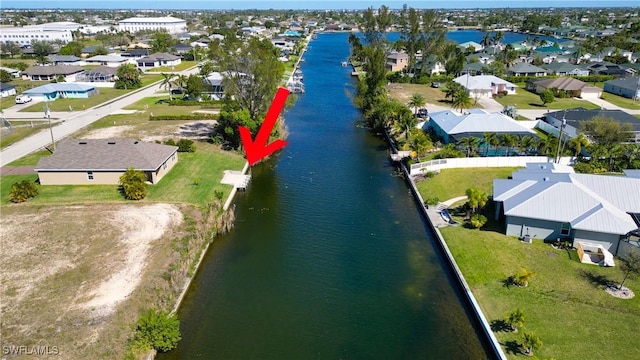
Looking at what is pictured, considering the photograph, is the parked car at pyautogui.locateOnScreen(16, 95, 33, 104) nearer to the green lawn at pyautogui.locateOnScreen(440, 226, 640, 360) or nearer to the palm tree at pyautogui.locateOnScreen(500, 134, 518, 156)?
the green lawn at pyautogui.locateOnScreen(440, 226, 640, 360)

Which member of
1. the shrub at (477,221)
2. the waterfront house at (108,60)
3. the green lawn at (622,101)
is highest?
the waterfront house at (108,60)

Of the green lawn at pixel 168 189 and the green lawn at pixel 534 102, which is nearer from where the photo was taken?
the green lawn at pixel 168 189

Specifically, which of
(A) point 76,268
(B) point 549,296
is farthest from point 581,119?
(A) point 76,268

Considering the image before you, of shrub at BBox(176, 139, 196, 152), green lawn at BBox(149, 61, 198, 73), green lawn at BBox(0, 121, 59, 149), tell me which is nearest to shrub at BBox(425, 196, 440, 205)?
shrub at BBox(176, 139, 196, 152)

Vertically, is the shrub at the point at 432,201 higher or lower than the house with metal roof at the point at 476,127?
lower

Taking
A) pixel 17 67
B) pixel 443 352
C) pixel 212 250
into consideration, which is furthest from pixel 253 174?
pixel 17 67

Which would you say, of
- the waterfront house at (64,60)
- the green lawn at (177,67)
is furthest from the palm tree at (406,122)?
the waterfront house at (64,60)

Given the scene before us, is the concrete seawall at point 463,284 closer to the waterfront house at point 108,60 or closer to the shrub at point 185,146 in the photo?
the shrub at point 185,146

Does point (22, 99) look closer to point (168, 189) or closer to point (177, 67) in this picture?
point (177, 67)
